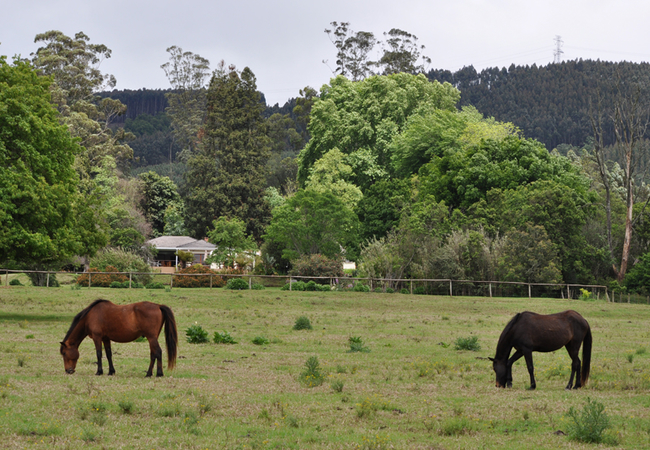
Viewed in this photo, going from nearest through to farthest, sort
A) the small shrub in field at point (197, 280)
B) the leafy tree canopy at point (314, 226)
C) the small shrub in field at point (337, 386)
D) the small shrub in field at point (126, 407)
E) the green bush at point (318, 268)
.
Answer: the small shrub in field at point (126, 407), the small shrub in field at point (337, 386), the small shrub in field at point (197, 280), the green bush at point (318, 268), the leafy tree canopy at point (314, 226)

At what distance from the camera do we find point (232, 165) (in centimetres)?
8194

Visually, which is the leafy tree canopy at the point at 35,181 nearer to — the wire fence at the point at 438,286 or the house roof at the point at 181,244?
the wire fence at the point at 438,286

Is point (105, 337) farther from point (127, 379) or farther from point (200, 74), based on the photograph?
point (200, 74)

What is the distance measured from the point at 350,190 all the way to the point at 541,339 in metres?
52.9

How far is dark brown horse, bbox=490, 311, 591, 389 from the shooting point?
1259 centimetres

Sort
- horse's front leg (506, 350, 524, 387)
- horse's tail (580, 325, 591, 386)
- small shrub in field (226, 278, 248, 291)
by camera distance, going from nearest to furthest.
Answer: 1. horse's tail (580, 325, 591, 386)
2. horse's front leg (506, 350, 524, 387)
3. small shrub in field (226, 278, 248, 291)

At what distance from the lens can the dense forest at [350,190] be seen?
26.8 meters

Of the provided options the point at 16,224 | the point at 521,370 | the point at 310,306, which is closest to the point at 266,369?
the point at 521,370

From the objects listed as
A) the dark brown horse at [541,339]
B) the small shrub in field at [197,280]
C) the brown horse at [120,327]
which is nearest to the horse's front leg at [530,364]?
the dark brown horse at [541,339]

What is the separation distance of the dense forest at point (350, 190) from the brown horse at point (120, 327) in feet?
39.0

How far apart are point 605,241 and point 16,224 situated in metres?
44.1

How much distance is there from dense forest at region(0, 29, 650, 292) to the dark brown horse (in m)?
18.2

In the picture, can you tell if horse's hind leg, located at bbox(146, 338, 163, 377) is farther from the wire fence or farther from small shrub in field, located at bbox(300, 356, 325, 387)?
the wire fence

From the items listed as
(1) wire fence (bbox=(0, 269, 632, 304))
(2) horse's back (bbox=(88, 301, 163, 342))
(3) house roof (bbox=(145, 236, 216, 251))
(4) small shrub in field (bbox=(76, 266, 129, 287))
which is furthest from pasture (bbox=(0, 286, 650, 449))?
(3) house roof (bbox=(145, 236, 216, 251))
